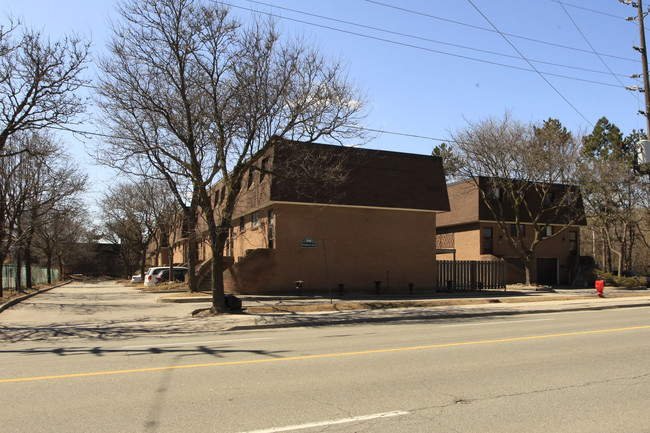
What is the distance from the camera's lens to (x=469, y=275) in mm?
30797

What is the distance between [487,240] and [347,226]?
650 inches

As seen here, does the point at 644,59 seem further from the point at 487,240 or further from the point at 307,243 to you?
the point at 487,240

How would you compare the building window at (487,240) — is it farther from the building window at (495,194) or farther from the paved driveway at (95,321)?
the paved driveway at (95,321)

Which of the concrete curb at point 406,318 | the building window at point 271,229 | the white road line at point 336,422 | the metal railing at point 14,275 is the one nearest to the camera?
the white road line at point 336,422

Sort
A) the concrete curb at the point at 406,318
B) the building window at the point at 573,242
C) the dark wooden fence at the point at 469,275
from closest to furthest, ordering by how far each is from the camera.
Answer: the concrete curb at the point at 406,318 < the dark wooden fence at the point at 469,275 < the building window at the point at 573,242

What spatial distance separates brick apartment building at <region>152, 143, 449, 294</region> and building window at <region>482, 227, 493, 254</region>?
11.1 m

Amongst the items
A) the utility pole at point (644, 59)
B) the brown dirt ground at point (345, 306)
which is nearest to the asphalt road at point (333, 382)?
the brown dirt ground at point (345, 306)

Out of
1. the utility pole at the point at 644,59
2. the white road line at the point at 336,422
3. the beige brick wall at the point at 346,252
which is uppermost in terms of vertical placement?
the utility pole at the point at 644,59

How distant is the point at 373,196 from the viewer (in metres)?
27.0

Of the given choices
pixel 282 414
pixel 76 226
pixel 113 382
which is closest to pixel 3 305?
pixel 113 382

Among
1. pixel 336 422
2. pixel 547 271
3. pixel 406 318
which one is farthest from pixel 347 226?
pixel 547 271

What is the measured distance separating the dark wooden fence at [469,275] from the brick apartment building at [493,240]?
588 cm

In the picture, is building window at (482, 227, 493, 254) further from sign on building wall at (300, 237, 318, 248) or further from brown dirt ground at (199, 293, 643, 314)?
sign on building wall at (300, 237, 318, 248)

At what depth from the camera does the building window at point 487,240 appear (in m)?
38.8
